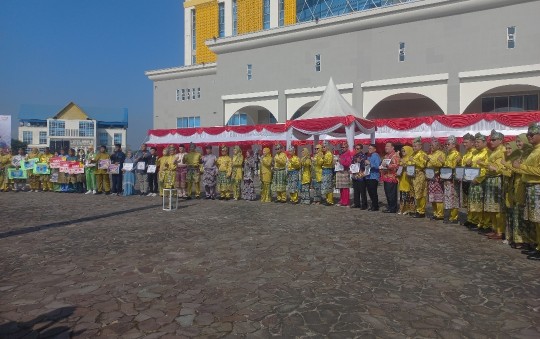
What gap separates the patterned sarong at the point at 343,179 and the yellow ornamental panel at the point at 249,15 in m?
31.0

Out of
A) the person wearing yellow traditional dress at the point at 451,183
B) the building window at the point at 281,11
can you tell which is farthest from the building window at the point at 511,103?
the building window at the point at 281,11

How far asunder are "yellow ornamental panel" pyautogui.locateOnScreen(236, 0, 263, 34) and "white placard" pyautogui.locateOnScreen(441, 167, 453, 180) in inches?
1331

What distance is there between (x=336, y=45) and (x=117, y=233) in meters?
20.6

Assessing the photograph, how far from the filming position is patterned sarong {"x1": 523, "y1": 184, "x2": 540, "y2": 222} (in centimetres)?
592

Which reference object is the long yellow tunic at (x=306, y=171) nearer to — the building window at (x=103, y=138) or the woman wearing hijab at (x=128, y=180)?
the woman wearing hijab at (x=128, y=180)

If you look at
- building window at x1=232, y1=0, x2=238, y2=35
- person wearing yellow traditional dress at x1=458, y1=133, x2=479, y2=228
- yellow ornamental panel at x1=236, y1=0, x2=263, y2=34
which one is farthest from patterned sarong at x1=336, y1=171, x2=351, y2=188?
building window at x1=232, y1=0, x2=238, y2=35

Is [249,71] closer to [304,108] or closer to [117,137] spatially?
[304,108]

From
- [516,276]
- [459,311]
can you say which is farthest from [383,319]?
[516,276]

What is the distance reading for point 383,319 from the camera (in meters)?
3.76

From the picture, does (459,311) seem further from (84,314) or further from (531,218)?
(84,314)

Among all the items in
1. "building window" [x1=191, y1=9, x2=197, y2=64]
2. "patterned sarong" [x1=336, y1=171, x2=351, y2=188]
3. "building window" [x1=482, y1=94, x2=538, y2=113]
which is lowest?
"patterned sarong" [x1=336, y1=171, x2=351, y2=188]

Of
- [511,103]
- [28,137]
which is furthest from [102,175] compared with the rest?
[28,137]

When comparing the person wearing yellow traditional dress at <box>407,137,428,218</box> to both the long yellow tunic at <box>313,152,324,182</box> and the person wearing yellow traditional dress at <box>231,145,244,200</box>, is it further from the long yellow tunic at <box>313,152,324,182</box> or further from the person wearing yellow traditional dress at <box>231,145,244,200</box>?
the person wearing yellow traditional dress at <box>231,145,244,200</box>

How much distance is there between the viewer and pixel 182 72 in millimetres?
36094
